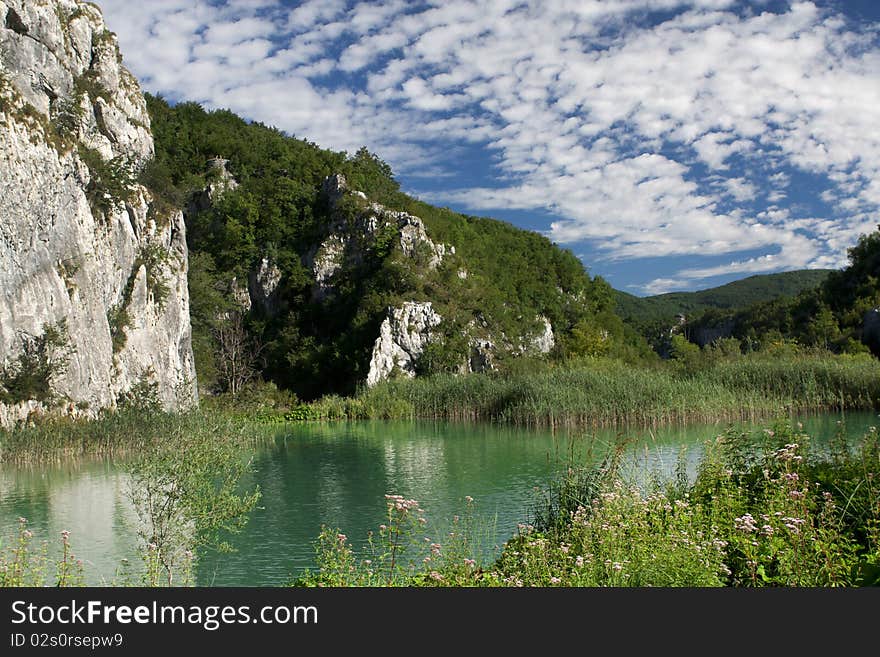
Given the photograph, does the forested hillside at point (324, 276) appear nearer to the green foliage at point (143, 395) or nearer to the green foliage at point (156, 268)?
the green foliage at point (156, 268)

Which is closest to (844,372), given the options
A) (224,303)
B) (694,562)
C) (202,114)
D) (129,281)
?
(694,562)

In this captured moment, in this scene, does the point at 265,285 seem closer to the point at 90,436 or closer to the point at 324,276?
the point at 324,276

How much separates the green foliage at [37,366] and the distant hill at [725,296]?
106m

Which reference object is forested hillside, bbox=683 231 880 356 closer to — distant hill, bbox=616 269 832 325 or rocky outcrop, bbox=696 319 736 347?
rocky outcrop, bbox=696 319 736 347

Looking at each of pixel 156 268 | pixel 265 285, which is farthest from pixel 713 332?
pixel 156 268

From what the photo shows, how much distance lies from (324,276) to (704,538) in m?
47.6

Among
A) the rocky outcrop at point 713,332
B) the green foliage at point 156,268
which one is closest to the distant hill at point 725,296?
the rocky outcrop at point 713,332

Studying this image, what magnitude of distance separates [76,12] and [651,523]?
3612 cm

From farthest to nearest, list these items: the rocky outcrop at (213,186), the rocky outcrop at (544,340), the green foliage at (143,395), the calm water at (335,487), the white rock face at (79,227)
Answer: the rocky outcrop at (213,186) < the rocky outcrop at (544,340) < the green foliage at (143,395) < the white rock face at (79,227) < the calm water at (335,487)

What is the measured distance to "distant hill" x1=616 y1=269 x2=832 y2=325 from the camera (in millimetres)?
132125

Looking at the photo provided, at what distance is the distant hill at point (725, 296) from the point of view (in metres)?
132

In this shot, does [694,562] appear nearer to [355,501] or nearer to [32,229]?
[355,501]

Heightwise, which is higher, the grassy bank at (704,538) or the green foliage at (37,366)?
the green foliage at (37,366)

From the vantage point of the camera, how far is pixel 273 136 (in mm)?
61906
